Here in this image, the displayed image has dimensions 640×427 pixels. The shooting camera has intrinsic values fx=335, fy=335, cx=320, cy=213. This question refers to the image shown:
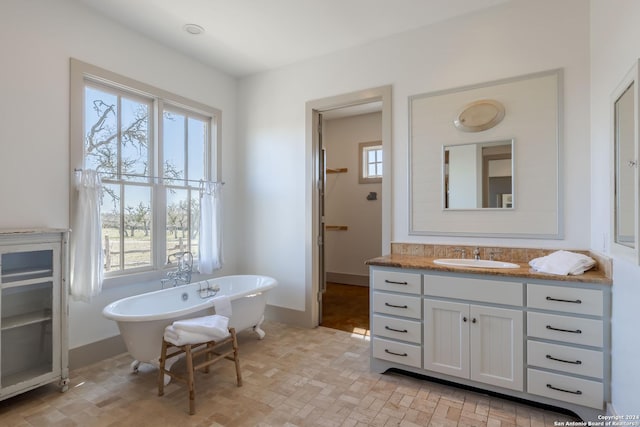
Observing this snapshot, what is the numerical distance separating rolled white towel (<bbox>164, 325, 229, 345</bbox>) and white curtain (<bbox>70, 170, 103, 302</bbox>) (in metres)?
0.88

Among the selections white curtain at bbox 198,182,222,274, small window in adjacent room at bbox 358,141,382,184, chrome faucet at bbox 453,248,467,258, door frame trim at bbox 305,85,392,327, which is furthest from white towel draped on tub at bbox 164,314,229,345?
small window in adjacent room at bbox 358,141,382,184

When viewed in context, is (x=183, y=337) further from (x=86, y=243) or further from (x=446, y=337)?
(x=446, y=337)

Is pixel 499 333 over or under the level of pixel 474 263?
under

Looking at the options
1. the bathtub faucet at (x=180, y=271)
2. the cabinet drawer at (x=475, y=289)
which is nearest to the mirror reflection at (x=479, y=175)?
the cabinet drawer at (x=475, y=289)

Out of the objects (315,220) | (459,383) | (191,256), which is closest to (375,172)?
(315,220)

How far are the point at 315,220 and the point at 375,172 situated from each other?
7.78 feet

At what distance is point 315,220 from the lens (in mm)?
3740

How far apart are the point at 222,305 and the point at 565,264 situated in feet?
8.15

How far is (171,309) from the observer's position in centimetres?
309

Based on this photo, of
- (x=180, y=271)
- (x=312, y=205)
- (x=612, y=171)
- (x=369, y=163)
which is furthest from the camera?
(x=369, y=163)

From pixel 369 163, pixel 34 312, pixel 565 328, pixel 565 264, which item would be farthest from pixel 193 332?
pixel 369 163

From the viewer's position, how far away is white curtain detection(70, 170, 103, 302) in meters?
2.65

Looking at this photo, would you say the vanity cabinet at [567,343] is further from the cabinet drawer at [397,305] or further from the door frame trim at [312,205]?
the door frame trim at [312,205]

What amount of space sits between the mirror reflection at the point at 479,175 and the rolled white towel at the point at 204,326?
206 cm
